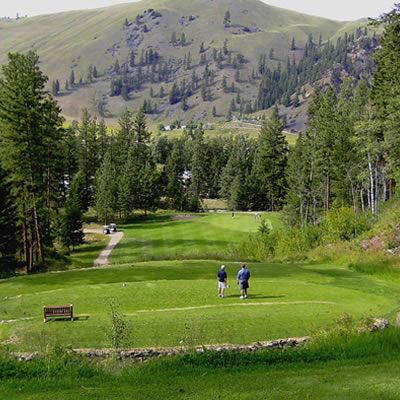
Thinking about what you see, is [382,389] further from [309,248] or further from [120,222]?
[120,222]

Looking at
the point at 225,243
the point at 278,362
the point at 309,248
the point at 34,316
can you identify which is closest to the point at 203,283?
the point at 34,316

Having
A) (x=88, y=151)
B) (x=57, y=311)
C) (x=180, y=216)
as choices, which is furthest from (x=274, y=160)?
(x=57, y=311)

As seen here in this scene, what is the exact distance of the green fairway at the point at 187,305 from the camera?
1587 cm

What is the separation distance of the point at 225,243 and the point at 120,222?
119 feet

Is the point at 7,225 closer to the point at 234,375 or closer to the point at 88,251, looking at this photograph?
the point at 88,251

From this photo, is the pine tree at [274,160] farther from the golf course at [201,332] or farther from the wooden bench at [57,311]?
the wooden bench at [57,311]

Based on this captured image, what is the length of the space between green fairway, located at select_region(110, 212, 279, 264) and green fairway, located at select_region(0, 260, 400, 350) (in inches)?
897

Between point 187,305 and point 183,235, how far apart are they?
160 ft

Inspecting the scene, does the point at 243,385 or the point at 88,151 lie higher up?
the point at 88,151

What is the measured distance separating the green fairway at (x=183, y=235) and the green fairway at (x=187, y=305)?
22.8 metres

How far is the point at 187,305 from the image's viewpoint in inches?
806

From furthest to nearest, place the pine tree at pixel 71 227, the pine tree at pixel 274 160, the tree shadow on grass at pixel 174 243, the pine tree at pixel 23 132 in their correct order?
the pine tree at pixel 274 160
the tree shadow on grass at pixel 174 243
the pine tree at pixel 71 227
the pine tree at pixel 23 132

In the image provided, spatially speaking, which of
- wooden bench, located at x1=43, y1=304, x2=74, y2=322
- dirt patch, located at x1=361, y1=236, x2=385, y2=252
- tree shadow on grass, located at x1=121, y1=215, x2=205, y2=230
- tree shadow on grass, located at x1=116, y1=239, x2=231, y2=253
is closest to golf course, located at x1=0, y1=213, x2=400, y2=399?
wooden bench, located at x1=43, y1=304, x2=74, y2=322

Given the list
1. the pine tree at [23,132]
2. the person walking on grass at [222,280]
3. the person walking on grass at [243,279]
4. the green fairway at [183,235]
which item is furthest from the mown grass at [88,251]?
the person walking on grass at [243,279]
